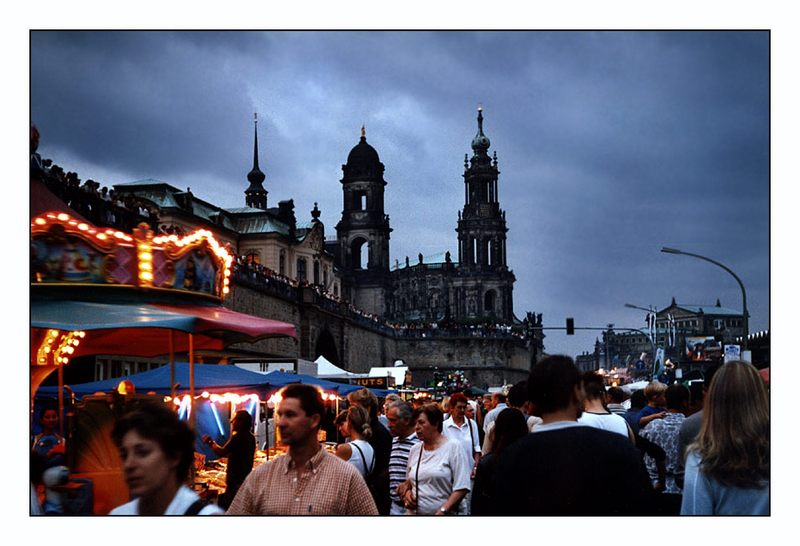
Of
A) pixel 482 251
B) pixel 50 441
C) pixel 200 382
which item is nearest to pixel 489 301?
pixel 482 251

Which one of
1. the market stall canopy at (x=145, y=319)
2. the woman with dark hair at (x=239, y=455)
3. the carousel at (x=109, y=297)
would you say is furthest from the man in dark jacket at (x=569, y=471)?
the woman with dark hair at (x=239, y=455)

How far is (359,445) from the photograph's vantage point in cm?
928

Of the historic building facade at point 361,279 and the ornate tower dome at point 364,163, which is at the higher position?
the ornate tower dome at point 364,163

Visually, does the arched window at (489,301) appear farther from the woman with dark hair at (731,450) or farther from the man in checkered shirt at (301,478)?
the woman with dark hair at (731,450)

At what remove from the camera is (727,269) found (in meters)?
32.0

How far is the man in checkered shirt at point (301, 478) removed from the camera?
5.55 m

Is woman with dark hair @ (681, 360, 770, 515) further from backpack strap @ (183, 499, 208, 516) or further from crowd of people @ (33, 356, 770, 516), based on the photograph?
backpack strap @ (183, 499, 208, 516)

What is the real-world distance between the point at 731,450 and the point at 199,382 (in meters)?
13.2

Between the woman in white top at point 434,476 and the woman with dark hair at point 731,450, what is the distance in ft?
8.80

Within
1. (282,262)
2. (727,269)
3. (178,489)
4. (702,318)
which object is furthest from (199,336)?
(702,318)

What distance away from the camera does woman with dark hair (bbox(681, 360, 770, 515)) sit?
16.5 ft

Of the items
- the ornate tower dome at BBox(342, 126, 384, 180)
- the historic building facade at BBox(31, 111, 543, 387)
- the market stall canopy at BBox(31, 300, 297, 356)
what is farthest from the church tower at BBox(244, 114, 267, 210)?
the market stall canopy at BBox(31, 300, 297, 356)
